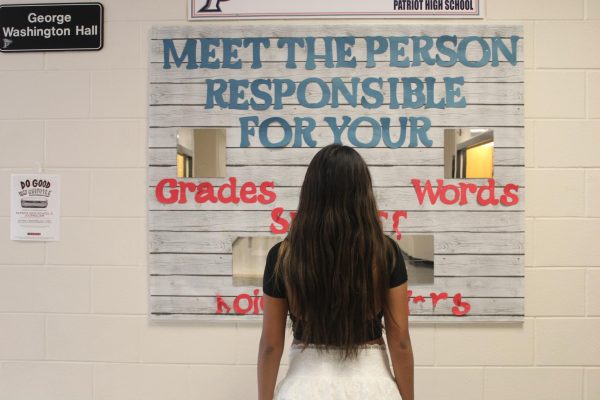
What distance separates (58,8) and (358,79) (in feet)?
4.66

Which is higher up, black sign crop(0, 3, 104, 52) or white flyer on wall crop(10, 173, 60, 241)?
black sign crop(0, 3, 104, 52)

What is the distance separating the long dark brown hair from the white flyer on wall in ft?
4.47

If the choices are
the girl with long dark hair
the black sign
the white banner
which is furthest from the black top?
the black sign

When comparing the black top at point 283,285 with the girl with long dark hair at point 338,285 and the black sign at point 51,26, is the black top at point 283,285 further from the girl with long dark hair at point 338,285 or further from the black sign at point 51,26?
the black sign at point 51,26

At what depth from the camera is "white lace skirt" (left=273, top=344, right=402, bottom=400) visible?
4.16ft

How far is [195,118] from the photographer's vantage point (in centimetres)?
207

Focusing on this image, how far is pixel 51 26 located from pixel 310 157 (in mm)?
1350

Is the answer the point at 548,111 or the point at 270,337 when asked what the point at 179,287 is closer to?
the point at 270,337

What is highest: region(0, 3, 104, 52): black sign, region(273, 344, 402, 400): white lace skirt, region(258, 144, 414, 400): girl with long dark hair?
region(0, 3, 104, 52): black sign

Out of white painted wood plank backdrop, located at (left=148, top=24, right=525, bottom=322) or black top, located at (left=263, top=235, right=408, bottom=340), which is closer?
black top, located at (left=263, top=235, right=408, bottom=340)

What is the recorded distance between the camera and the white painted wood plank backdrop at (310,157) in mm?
2025

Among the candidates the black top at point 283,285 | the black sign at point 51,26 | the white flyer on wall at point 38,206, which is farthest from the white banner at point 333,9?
the black top at point 283,285

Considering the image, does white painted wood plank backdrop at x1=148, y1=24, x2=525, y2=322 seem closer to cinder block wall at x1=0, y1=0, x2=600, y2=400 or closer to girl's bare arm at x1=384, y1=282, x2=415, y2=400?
cinder block wall at x1=0, y1=0, x2=600, y2=400

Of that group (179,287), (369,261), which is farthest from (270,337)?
(179,287)
